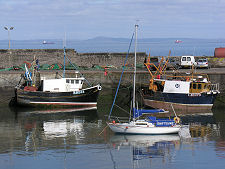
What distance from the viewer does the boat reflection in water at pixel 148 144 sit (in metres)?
23.5

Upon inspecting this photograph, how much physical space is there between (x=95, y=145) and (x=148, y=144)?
2.86 m

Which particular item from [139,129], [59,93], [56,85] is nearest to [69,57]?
[56,85]

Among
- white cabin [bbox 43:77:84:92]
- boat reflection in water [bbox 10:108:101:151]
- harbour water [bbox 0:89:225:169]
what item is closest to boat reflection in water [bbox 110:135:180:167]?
harbour water [bbox 0:89:225:169]

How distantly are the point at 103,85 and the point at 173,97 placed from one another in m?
6.40

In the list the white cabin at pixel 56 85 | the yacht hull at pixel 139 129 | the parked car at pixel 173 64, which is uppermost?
the parked car at pixel 173 64

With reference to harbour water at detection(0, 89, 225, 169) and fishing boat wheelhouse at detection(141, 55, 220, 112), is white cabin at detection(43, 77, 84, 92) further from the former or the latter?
fishing boat wheelhouse at detection(141, 55, 220, 112)

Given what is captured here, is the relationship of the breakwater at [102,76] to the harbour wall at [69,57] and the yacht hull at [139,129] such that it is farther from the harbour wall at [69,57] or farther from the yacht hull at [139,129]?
the yacht hull at [139,129]

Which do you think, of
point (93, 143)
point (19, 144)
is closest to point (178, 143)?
point (93, 143)

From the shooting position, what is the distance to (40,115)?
34.1m

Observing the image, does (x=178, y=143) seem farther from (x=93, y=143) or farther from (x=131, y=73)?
(x=131, y=73)

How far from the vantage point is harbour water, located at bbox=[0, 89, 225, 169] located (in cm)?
2214

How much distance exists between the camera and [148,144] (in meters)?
25.6

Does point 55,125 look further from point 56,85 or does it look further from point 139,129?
point 56,85

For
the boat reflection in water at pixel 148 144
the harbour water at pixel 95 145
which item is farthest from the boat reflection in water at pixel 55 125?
the boat reflection in water at pixel 148 144
